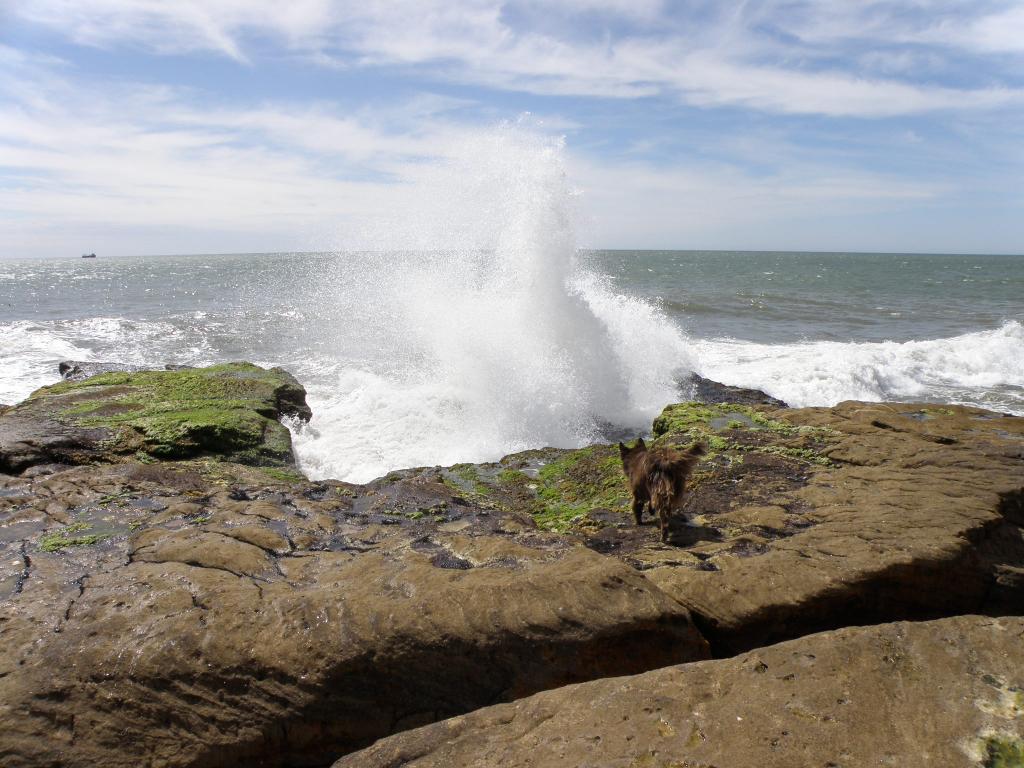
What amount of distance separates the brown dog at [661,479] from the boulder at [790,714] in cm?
173

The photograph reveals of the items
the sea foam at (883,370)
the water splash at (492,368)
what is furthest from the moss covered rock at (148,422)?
the sea foam at (883,370)

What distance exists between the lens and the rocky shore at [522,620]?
2400 millimetres

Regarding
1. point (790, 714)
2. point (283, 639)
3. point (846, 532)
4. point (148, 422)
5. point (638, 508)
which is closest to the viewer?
point (790, 714)

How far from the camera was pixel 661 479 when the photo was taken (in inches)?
178

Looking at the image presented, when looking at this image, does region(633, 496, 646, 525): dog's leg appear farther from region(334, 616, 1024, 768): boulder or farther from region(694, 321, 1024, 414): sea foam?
region(694, 321, 1024, 414): sea foam

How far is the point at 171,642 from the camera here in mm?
3053

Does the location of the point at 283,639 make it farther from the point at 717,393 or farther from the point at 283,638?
the point at 717,393

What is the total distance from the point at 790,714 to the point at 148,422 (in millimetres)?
7416

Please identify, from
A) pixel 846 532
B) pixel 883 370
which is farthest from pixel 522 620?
pixel 883 370

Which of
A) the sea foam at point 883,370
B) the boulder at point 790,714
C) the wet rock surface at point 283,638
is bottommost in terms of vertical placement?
the sea foam at point 883,370

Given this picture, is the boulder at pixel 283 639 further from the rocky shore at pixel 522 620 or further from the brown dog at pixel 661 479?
the brown dog at pixel 661 479

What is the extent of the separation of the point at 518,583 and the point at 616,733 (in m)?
1.14

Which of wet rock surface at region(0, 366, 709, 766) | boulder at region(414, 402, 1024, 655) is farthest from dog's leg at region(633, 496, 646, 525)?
wet rock surface at region(0, 366, 709, 766)

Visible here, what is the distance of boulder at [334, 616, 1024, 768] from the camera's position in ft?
7.14
